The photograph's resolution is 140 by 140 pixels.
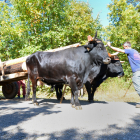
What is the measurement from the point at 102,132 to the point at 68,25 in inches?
419

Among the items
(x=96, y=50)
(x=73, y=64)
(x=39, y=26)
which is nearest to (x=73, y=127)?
(x=73, y=64)

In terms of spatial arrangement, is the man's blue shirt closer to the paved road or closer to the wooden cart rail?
the paved road

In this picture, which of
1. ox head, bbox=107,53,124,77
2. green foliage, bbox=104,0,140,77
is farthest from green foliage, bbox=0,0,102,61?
ox head, bbox=107,53,124,77

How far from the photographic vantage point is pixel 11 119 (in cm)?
368

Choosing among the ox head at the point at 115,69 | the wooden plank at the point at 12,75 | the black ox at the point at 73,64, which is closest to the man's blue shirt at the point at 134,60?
the black ox at the point at 73,64

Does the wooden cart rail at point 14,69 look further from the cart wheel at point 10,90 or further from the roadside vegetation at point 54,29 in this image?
the roadside vegetation at point 54,29

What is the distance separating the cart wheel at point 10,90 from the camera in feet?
25.3

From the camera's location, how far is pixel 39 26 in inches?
441

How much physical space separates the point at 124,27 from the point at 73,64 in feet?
29.4

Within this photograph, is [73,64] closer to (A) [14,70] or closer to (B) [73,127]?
(B) [73,127]

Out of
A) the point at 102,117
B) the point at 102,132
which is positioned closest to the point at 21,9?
the point at 102,117

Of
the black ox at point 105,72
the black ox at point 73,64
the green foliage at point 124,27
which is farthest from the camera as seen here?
the green foliage at point 124,27

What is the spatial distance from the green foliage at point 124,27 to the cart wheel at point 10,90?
322 inches

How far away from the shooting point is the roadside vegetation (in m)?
10.7
